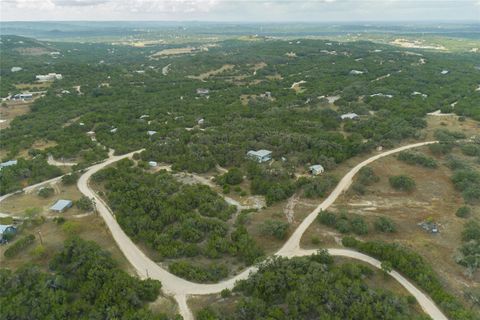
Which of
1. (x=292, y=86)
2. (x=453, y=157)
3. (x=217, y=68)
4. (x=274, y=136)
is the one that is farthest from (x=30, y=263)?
(x=217, y=68)

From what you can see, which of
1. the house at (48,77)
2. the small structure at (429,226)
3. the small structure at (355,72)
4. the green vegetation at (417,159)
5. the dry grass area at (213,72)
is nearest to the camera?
the small structure at (429,226)

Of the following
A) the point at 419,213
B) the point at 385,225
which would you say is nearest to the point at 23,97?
the point at 385,225

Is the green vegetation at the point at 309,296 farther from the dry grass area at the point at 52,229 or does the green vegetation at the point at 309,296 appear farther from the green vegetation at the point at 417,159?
the green vegetation at the point at 417,159

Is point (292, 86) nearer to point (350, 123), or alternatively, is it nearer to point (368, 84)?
point (368, 84)

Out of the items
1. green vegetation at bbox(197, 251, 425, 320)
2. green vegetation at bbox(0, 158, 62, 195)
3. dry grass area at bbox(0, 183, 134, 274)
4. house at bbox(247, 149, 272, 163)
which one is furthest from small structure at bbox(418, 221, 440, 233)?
green vegetation at bbox(0, 158, 62, 195)

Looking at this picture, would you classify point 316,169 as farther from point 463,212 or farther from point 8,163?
point 8,163

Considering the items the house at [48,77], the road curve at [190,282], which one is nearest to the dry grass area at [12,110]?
the house at [48,77]
